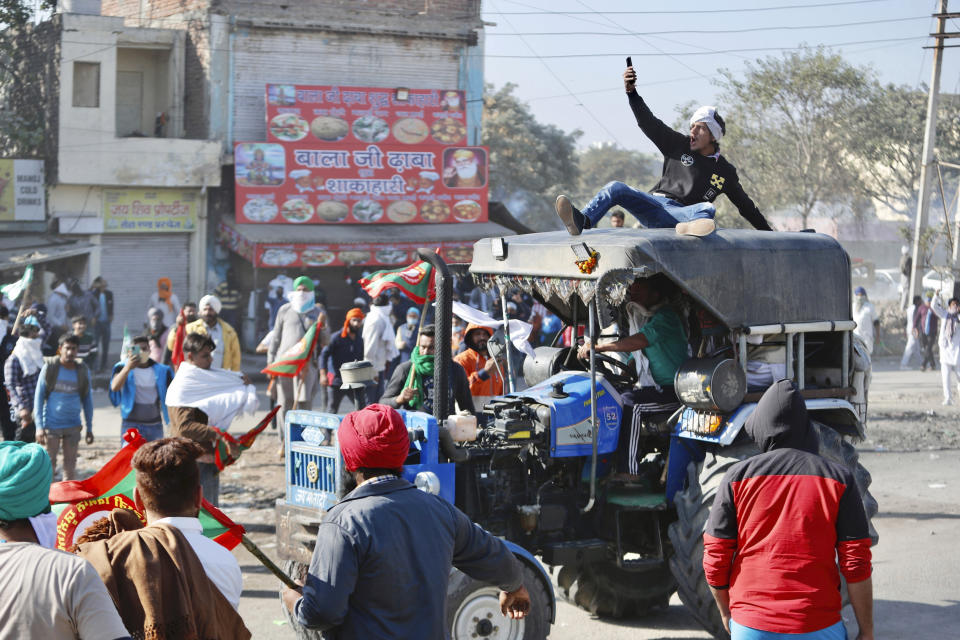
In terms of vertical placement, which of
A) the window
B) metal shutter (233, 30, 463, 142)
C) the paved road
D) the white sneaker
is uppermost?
metal shutter (233, 30, 463, 142)

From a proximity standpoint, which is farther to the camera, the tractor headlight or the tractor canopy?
the tractor canopy

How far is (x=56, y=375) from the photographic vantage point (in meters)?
10.0

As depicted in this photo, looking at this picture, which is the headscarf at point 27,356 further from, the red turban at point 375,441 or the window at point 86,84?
the window at point 86,84

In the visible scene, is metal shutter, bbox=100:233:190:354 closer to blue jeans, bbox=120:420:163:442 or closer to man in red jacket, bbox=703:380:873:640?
blue jeans, bbox=120:420:163:442

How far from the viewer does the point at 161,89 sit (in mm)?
25750

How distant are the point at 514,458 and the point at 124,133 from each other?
21.0m

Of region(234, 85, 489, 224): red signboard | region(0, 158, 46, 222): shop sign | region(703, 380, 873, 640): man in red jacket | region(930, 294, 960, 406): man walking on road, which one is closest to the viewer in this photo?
region(703, 380, 873, 640): man in red jacket

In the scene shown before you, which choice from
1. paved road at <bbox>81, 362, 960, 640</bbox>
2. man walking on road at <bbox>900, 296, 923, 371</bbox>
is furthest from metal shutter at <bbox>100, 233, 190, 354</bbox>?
man walking on road at <bbox>900, 296, 923, 371</bbox>

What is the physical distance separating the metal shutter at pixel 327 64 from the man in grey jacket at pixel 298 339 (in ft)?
40.6

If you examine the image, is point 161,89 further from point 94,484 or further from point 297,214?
point 94,484

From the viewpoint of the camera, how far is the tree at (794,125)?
118 ft

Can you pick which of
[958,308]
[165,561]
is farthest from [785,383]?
[958,308]

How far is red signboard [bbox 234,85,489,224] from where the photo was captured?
78.5 feet

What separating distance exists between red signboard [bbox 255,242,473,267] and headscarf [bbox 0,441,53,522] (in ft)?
65.1
